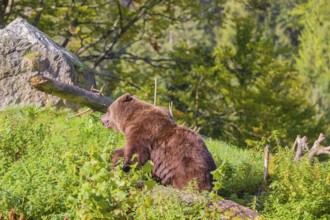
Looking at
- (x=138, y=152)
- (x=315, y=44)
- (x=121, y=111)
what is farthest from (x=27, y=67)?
(x=315, y=44)

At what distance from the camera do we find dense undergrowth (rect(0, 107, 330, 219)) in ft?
21.0

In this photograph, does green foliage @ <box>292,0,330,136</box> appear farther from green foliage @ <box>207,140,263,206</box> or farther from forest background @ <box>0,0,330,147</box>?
green foliage @ <box>207,140,263,206</box>

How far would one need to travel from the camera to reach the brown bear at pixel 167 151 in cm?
785

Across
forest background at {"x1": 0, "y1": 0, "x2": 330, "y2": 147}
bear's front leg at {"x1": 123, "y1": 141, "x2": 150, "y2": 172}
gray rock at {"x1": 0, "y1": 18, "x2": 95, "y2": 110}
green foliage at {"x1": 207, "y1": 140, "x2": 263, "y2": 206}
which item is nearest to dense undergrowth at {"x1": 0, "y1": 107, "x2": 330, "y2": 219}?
green foliage at {"x1": 207, "y1": 140, "x2": 263, "y2": 206}

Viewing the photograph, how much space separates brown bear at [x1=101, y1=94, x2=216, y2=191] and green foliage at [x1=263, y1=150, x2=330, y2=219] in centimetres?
98

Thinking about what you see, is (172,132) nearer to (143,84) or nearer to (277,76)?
(143,84)

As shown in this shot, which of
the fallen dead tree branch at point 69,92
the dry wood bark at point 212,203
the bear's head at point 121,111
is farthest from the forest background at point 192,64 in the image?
the dry wood bark at point 212,203

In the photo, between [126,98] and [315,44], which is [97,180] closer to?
[126,98]

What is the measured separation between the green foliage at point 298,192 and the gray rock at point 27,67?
17.1ft

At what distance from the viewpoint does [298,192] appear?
8.47 metres

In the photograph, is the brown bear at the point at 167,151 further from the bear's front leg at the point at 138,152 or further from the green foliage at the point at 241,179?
the green foliage at the point at 241,179

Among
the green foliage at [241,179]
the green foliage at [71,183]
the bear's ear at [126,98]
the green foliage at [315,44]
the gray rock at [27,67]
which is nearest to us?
the green foliage at [71,183]

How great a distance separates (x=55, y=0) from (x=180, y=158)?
1412cm

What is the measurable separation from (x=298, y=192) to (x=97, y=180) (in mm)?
3334
